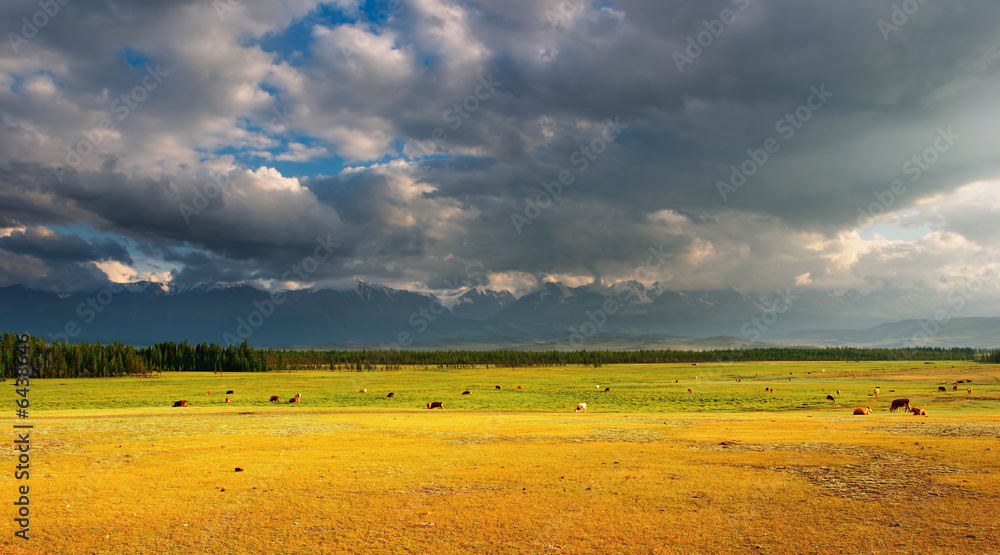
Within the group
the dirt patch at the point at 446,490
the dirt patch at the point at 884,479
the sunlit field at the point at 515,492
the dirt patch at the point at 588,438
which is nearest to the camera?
the sunlit field at the point at 515,492

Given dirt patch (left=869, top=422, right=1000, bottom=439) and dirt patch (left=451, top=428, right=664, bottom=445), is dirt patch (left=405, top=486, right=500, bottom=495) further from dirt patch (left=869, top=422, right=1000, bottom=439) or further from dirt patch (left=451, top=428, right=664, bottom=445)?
dirt patch (left=869, top=422, right=1000, bottom=439)

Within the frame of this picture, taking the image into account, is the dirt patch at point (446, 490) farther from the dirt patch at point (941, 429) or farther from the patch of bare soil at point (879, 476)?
the dirt patch at point (941, 429)

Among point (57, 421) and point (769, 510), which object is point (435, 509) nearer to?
point (769, 510)

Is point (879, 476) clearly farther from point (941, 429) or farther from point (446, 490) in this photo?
point (941, 429)

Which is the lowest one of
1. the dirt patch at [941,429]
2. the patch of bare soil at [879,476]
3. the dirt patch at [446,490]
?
the dirt patch at [941,429]

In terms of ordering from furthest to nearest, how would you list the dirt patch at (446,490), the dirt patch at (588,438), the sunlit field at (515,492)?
1. the dirt patch at (588,438)
2. the dirt patch at (446,490)
3. the sunlit field at (515,492)

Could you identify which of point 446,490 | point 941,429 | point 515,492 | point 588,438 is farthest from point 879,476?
point 941,429

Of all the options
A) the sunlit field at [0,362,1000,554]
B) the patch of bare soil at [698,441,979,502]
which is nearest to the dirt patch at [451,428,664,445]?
the sunlit field at [0,362,1000,554]

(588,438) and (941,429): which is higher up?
(588,438)

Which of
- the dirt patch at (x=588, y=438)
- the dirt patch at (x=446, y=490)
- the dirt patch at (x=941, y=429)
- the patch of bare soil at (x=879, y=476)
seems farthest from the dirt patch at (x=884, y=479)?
the dirt patch at (x=446, y=490)

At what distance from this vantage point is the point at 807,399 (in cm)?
5638

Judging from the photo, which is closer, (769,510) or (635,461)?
(769,510)

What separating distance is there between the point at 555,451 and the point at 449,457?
425 cm

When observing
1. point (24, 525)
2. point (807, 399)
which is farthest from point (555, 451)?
point (807, 399)
